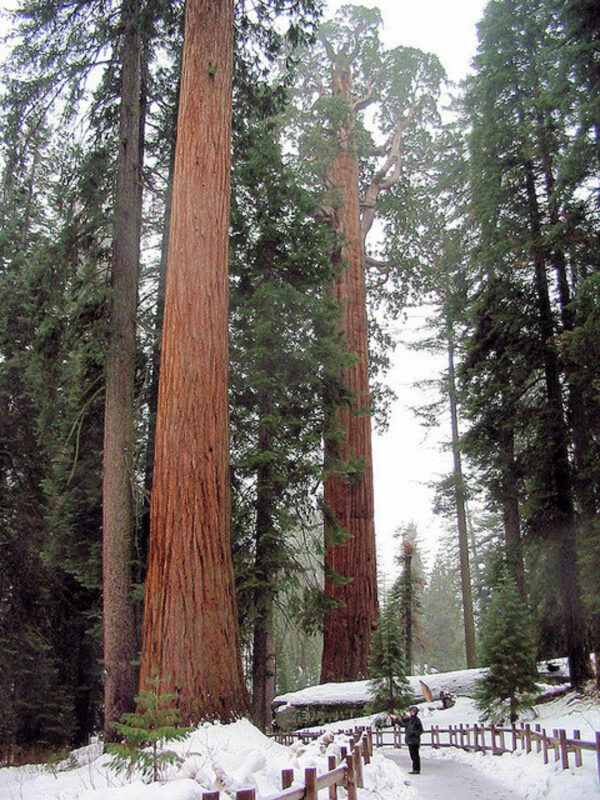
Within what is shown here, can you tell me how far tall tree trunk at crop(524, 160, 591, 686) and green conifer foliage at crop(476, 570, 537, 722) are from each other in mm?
926

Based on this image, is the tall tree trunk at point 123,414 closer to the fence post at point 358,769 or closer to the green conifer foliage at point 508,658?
the fence post at point 358,769

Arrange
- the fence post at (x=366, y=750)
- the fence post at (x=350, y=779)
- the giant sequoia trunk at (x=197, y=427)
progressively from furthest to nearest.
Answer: the fence post at (x=366, y=750)
the giant sequoia trunk at (x=197, y=427)
the fence post at (x=350, y=779)

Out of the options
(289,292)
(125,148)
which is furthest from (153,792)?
(125,148)

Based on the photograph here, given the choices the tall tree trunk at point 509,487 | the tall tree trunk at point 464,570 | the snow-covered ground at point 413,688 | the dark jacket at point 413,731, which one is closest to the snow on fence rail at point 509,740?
the snow-covered ground at point 413,688

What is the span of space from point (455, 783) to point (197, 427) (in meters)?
6.05

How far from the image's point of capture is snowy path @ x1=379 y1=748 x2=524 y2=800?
8.09 m

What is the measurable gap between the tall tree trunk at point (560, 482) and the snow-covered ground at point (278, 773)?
1049mm

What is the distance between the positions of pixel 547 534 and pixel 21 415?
39.5 feet

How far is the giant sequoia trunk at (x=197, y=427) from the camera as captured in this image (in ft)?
24.0

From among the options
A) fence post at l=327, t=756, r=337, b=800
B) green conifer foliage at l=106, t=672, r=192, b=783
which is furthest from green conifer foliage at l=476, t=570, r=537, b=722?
green conifer foliage at l=106, t=672, r=192, b=783

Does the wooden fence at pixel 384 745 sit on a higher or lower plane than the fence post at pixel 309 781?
lower

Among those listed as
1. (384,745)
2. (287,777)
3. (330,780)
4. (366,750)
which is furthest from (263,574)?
(384,745)

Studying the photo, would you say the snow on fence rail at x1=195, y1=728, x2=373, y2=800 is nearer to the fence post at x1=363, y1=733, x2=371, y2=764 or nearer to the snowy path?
the fence post at x1=363, y1=733, x2=371, y2=764

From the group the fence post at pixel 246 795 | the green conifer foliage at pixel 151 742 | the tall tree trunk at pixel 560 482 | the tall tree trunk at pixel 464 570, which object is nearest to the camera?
the fence post at pixel 246 795
